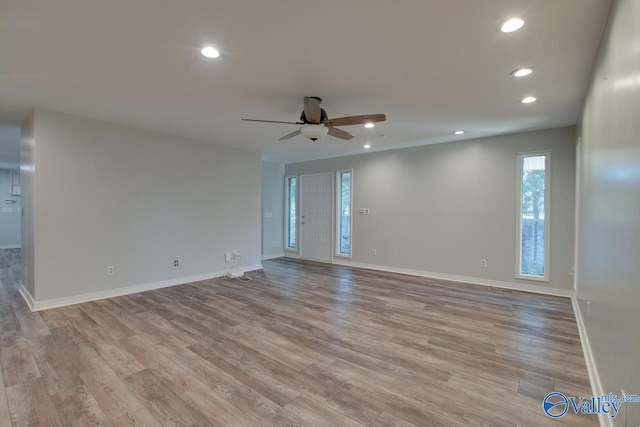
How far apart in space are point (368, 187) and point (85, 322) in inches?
204

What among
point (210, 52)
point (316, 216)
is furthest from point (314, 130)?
point (316, 216)

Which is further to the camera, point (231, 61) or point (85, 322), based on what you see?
point (85, 322)

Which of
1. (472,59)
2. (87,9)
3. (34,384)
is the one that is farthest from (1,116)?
(472,59)

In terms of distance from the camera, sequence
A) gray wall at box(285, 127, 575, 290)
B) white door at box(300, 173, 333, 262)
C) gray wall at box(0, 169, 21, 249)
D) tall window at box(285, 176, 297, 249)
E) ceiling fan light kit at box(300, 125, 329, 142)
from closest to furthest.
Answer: ceiling fan light kit at box(300, 125, 329, 142), gray wall at box(285, 127, 575, 290), white door at box(300, 173, 333, 262), tall window at box(285, 176, 297, 249), gray wall at box(0, 169, 21, 249)

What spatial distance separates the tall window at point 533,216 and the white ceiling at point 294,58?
84 centimetres

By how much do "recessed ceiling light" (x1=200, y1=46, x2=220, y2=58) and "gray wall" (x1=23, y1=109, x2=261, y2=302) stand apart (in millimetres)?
2818

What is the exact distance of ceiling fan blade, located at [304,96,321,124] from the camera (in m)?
3.03

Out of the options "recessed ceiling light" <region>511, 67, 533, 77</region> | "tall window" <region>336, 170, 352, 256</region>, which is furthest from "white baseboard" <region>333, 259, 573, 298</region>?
"recessed ceiling light" <region>511, 67, 533, 77</region>

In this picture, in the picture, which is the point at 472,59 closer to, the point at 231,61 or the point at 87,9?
the point at 231,61

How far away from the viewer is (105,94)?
3162mm

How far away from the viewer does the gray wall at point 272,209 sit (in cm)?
752

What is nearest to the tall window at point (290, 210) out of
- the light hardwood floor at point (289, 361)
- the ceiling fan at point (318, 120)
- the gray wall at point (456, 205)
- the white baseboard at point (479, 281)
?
the gray wall at point (456, 205)

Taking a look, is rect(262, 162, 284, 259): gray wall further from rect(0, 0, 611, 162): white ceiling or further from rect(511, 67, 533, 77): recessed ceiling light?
rect(511, 67, 533, 77): recessed ceiling light

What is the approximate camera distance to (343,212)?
7012mm
